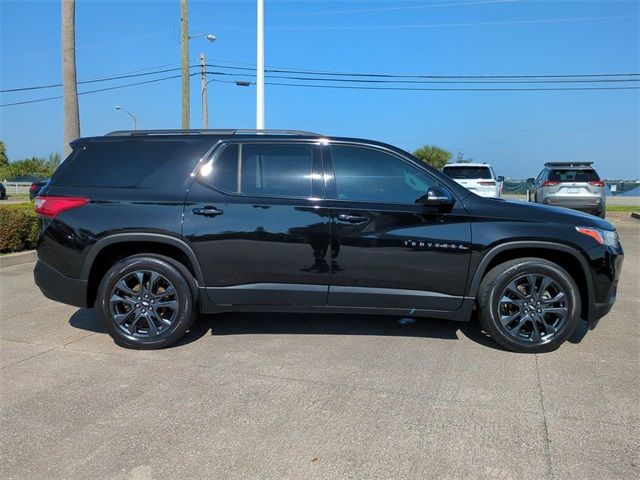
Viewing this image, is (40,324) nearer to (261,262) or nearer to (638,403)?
(261,262)

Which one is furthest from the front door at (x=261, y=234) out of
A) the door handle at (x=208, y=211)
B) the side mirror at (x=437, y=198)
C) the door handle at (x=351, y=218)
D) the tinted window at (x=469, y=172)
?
the tinted window at (x=469, y=172)

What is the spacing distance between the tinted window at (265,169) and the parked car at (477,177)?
30.9ft

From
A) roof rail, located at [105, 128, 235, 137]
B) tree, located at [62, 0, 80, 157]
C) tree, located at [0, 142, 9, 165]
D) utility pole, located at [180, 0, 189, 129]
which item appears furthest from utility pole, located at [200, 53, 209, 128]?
tree, located at [0, 142, 9, 165]

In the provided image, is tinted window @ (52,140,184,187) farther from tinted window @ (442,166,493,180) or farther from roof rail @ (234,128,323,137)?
tinted window @ (442,166,493,180)

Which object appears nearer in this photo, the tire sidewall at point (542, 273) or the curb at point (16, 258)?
the tire sidewall at point (542, 273)

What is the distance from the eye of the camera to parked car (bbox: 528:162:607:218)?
1390 centimetres

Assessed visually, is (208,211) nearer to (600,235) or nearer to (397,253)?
(397,253)

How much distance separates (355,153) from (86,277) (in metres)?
2.59

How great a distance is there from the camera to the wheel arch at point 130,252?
4391 mm

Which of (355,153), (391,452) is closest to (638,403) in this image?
(391,452)

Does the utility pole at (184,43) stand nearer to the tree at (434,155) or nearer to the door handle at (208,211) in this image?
the door handle at (208,211)

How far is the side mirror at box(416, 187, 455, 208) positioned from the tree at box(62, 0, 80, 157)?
9712mm

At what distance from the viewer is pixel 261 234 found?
434 cm

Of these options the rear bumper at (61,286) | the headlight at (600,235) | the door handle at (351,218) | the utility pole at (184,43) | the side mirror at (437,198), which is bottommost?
the rear bumper at (61,286)
